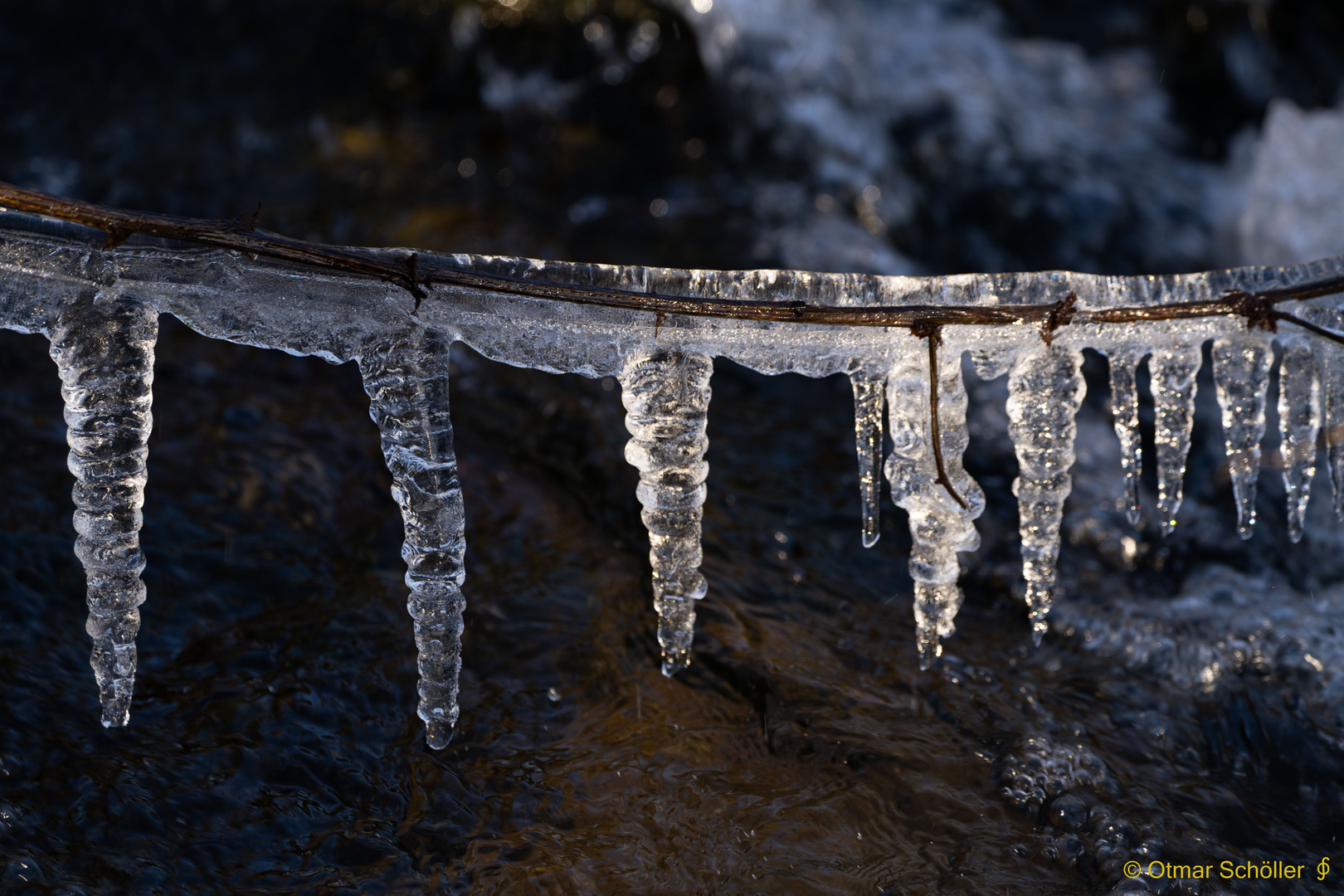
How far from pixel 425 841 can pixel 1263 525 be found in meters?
3.19

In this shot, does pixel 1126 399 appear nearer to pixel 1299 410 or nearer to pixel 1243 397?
pixel 1243 397

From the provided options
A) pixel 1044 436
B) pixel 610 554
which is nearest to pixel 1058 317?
pixel 1044 436

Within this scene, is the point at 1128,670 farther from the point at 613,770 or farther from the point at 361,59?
the point at 361,59

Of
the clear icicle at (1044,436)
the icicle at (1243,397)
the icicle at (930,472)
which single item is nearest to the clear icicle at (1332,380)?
the icicle at (1243,397)

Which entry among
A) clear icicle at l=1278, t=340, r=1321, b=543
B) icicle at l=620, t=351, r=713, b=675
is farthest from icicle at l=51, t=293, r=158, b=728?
clear icicle at l=1278, t=340, r=1321, b=543

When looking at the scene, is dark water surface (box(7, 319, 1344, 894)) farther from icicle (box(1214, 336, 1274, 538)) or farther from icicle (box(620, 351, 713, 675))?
icicle (box(1214, 336, 1274, 538))

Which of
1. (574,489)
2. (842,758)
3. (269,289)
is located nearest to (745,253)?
(574,489)

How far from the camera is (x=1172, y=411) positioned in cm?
228

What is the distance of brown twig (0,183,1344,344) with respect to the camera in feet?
5.87

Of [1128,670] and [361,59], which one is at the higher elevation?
[361,59]

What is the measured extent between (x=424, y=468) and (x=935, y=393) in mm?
987

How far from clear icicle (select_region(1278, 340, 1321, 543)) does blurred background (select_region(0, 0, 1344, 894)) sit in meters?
0.84

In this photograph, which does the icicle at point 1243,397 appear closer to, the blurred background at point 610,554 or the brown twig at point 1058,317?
the brown twig at point 1058,317

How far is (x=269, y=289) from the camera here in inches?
75.2
